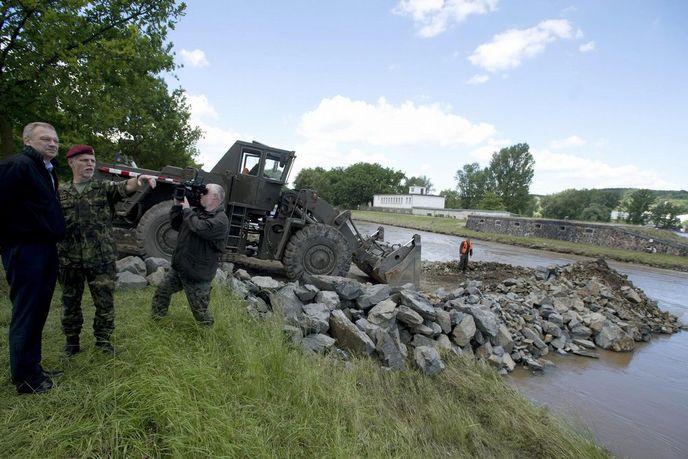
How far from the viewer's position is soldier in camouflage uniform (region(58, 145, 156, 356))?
2.94 meters

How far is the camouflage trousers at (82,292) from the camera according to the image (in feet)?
9.91

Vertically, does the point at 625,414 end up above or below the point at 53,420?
below

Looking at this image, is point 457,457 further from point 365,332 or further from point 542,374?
point 542,374

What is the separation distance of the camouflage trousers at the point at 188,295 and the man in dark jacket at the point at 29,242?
3.75 ft

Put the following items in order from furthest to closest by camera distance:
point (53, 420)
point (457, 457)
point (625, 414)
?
point (625, 414) → point (457, 457) → point (53, 420)

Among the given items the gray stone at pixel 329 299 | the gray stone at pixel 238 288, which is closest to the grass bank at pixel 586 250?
the gray stone at pixel 329 299

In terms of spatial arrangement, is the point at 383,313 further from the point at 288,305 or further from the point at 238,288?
the point at 238,288

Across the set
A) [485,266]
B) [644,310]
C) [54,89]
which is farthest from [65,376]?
[485,266]

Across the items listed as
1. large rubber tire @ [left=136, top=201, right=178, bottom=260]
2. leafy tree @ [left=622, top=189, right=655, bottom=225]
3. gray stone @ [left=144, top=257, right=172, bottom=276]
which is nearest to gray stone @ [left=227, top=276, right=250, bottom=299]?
gray stone @ [left=144, top=257, right=172, bottom=276]

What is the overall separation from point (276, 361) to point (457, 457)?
66.3 inches

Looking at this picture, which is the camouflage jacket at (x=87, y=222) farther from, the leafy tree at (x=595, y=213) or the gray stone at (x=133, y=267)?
the leafy tree at (x=595, y=213)

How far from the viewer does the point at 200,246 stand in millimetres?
3617

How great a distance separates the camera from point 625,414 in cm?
514

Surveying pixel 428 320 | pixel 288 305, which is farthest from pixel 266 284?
pixel 428 320
